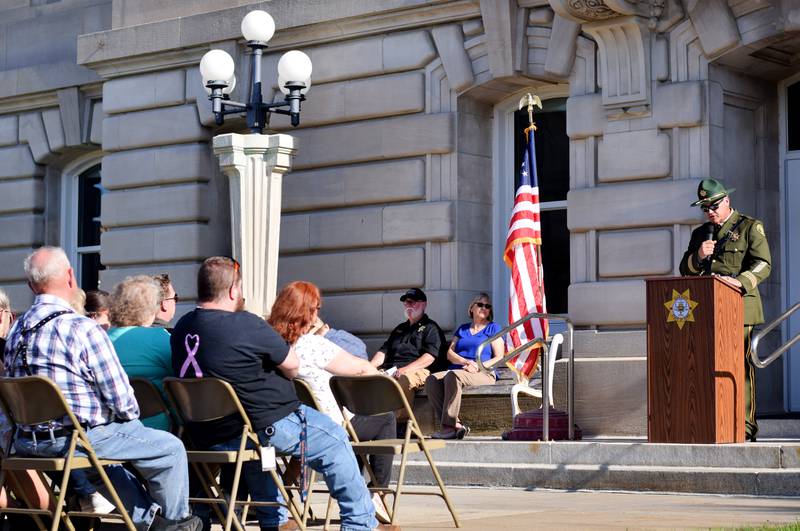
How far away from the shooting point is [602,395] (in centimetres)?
1474

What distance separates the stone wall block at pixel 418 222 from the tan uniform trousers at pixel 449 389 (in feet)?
6.35

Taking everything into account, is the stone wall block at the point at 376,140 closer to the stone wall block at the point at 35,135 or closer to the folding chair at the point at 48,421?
the stone wall block at the point at 35,135

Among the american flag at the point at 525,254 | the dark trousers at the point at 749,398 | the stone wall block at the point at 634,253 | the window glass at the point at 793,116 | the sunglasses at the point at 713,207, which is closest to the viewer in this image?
the dark trousers at the point at 749,398

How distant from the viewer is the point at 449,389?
14703 mm

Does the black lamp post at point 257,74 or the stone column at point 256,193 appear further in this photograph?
the stone column at point 256,193

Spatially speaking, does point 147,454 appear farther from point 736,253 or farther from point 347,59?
point 347,59

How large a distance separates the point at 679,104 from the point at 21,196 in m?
10.4

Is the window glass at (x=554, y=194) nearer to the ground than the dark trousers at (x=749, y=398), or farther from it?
farther from it

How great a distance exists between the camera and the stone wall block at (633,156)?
14.9 m

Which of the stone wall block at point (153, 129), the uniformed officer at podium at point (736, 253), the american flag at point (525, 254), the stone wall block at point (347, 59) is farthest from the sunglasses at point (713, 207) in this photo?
the stone wall block at point (153, 129)

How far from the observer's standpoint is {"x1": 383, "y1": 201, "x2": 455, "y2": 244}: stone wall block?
16.4 meters

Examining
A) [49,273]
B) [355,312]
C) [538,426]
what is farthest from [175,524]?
[355,312]

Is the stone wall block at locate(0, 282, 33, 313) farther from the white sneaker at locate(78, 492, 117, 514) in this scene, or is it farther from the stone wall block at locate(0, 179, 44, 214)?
the white sneaker at locate(78, 492, 117, 514)

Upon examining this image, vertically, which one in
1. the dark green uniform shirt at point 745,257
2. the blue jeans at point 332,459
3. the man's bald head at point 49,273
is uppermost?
the dark green uniform shirt at point 745,257
